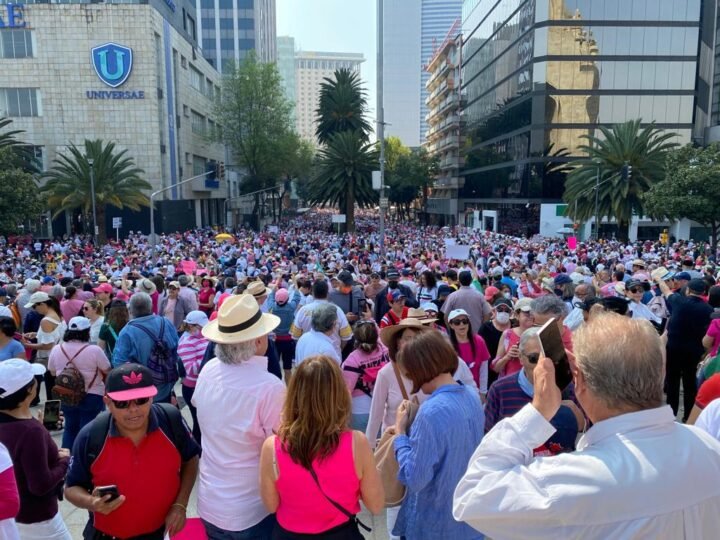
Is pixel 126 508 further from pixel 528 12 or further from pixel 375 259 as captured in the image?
pixel 528 12

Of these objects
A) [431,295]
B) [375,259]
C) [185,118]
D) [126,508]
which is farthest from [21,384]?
[185,118]

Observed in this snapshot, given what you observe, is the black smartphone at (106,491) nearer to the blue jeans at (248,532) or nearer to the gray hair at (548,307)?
the blue jeans at (248,532)

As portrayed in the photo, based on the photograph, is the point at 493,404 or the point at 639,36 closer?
the point at 493,404

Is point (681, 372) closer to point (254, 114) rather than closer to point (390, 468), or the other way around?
point (390, 468)

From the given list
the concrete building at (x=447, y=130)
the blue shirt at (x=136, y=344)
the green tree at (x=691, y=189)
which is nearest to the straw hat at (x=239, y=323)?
the blue shirt at (x=136, y=344)

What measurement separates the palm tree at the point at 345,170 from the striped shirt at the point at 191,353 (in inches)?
1467

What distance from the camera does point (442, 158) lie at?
82.1m

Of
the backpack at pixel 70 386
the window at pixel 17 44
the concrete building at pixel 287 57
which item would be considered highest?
the concrete building at pixel 287 57

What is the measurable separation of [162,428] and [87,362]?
239 cm

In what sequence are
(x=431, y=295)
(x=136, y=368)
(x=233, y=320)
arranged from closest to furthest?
(x=136, y=368) < (x=233, y=320) < (x=431, y=295)

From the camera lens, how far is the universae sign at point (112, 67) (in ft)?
133

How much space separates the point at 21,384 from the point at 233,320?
1.14 meters

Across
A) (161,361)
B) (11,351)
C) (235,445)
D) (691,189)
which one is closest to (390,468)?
(235,445)

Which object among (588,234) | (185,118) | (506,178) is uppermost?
(185,118)
